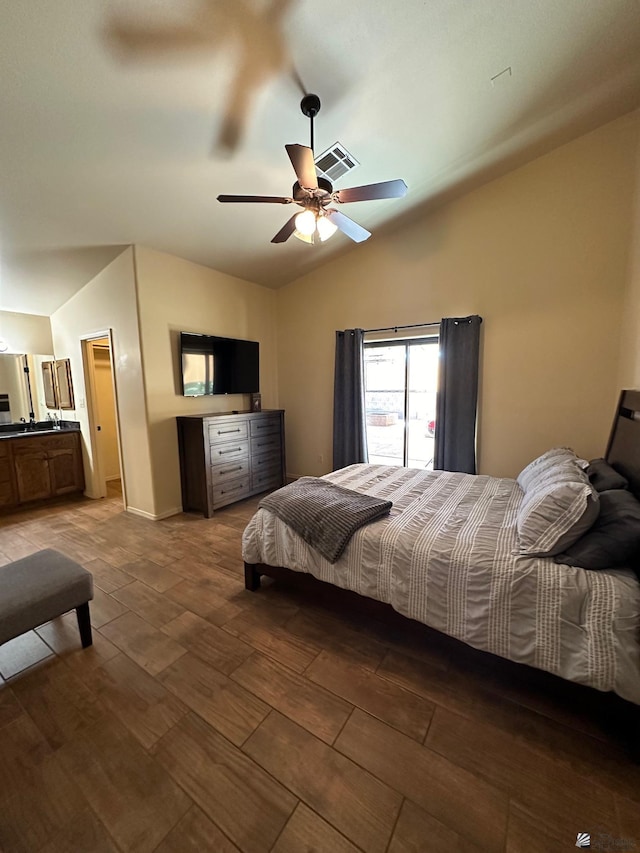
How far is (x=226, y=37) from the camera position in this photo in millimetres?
1663

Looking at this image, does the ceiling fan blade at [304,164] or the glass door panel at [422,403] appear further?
the glass door panel at [422,403]

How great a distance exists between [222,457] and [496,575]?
2991 mm

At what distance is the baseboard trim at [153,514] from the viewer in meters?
3.60

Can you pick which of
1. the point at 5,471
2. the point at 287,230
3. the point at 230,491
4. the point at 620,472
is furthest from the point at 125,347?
the point at 620,472

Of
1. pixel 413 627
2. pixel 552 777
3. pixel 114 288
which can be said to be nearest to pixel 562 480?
pixel 413 627

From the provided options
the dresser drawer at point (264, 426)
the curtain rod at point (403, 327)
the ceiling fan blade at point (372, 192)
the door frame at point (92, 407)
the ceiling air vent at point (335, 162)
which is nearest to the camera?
the ceiling fan blade at point (372, 192)

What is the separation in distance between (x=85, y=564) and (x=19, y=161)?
2.94m

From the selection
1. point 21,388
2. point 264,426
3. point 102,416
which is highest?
point 21,388

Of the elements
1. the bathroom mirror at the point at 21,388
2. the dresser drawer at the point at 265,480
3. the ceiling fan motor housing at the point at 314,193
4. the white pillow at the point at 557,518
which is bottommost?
the dresser drawer at the point at 265,480

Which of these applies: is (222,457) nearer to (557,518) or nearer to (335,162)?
(335,162)

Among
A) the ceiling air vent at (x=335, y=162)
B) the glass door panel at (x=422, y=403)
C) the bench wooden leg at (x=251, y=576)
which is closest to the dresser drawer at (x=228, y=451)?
the bench wooden leg at (x=251, y=576)

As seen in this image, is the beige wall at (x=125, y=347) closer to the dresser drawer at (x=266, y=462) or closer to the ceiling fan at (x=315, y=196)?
the dresser drawer at (x=266, y=462)

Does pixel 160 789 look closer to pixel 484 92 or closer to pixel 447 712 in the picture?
pixel 447 712

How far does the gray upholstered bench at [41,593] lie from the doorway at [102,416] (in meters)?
2.39
